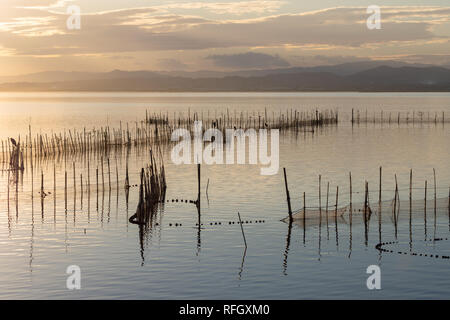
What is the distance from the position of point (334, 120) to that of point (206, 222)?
3021 inches

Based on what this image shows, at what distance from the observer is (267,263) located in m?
22.5

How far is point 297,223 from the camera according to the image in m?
27.8

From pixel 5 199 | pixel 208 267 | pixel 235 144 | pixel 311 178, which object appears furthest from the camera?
pixel 235 144

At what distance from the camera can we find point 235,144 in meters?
67.0

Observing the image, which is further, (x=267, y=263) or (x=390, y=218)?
(x=390, y=218)
